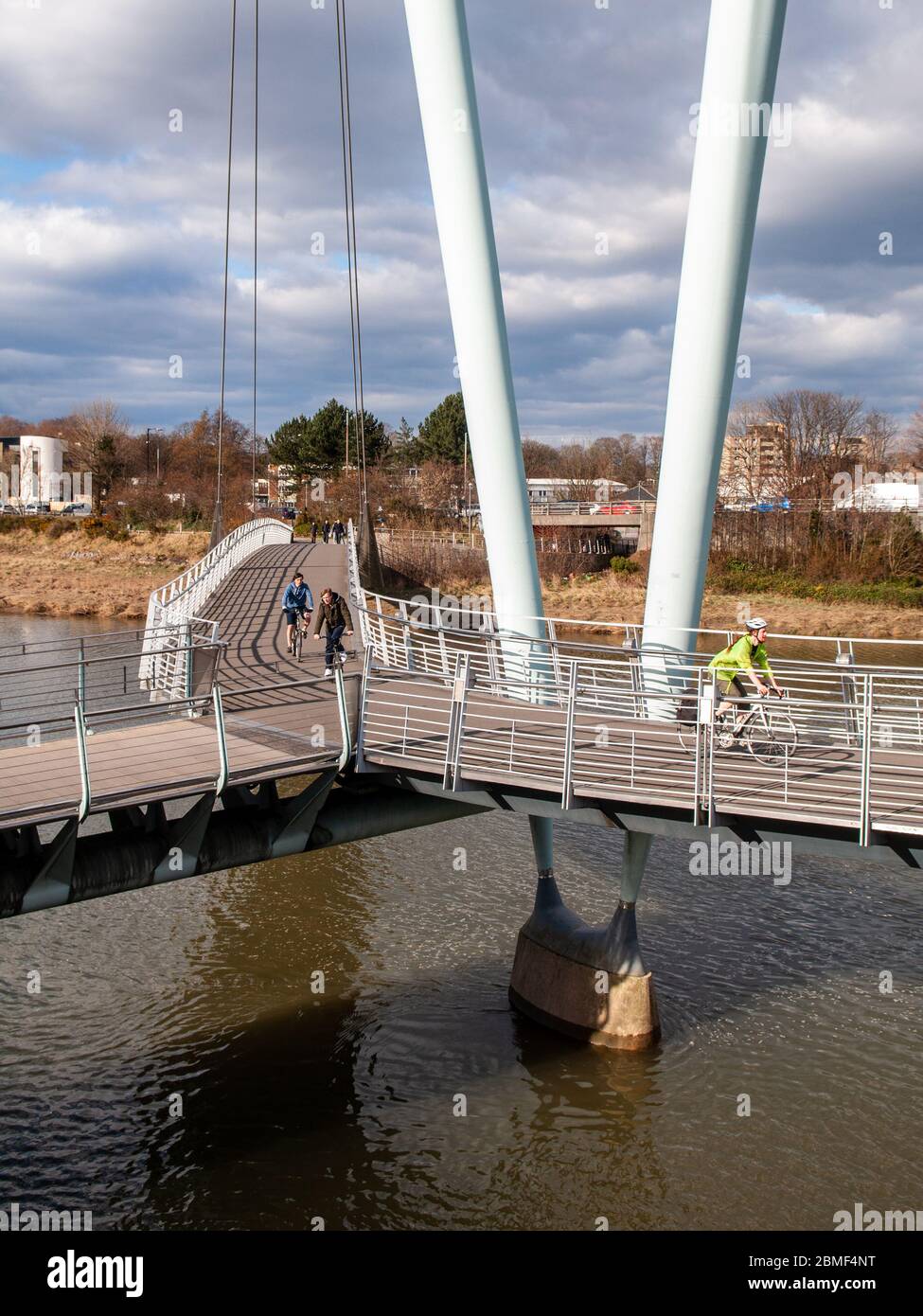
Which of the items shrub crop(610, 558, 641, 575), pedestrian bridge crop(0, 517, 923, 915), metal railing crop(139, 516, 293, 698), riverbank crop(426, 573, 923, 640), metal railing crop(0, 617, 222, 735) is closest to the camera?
pedestrian bridge crop(0, 517, 923, 915)

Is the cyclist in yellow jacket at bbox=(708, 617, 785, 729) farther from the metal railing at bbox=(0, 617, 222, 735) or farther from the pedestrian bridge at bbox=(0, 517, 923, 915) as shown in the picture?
the metal railing at bbox=(0, 617, 222, 735)

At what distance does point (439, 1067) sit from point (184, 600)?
12.6 metres

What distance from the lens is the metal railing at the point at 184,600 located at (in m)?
13.4

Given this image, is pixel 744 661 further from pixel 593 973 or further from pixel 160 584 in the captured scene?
pixel 160 584

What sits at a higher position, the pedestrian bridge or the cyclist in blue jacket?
the cyclist in blue jacket

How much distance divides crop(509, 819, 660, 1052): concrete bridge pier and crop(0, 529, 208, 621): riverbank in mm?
43125

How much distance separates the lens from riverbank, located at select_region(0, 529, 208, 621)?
57.0 metres

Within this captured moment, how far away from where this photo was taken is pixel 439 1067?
12102 millimetres

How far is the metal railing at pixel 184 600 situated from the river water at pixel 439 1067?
3.78 metres

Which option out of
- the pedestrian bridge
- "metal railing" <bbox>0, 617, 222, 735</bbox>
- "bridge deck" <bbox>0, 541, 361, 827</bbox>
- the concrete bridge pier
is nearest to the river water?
the concrete bridge pier

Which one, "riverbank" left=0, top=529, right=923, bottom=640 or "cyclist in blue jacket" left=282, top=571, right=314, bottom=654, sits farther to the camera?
"riverbank" left=0, top=529, right=923, bottom=640

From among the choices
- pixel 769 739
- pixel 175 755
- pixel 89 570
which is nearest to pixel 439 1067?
pixel 175 755
